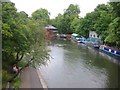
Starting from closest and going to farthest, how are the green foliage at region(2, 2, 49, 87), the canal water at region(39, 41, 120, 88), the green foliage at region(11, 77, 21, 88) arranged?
the green foliage at region(2, 2, 49, 87)
the green foliage at region(11, 77, 21, 88)
the canal water at region(39, 41, 120, 88)

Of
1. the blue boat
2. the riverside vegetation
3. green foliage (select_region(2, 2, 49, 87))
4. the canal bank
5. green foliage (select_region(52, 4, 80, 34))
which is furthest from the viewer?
green foliage (select_region(52, 4, 80, 34))

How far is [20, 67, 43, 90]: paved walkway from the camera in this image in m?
19.5

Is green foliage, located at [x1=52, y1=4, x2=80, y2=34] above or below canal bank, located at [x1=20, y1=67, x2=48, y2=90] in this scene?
above

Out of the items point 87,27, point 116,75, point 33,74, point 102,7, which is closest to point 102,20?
point 102,7

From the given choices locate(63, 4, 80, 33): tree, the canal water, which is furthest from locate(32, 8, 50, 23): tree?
the canal water

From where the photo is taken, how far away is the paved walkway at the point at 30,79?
19542 millimetres

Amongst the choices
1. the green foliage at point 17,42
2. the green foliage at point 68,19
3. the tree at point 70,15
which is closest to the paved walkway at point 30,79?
the green foliage at point 17,42

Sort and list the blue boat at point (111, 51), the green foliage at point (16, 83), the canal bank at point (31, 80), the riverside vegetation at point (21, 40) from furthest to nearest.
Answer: the blue boat at point (111, 51)
the canal bank at point (31, 80)
the green foliage at point (16, 83)
the riverside vegetation at point (21, 40)

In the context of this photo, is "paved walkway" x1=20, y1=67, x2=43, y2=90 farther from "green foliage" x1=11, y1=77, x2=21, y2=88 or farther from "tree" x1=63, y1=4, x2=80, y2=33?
"tree" x1=63, y1=4, x2=80, y2=33

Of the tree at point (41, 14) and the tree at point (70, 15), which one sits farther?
the tree at point (41, 14)

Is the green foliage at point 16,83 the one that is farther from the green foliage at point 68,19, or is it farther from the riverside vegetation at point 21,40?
the green foliage at point 68,19

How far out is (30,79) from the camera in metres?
21.6

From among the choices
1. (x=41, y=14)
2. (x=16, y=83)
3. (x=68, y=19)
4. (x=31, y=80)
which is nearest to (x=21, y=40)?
(x=16, y=83)

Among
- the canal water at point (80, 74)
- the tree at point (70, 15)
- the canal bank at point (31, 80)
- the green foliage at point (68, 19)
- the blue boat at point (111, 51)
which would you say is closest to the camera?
the canal bank at point (31, 80)
